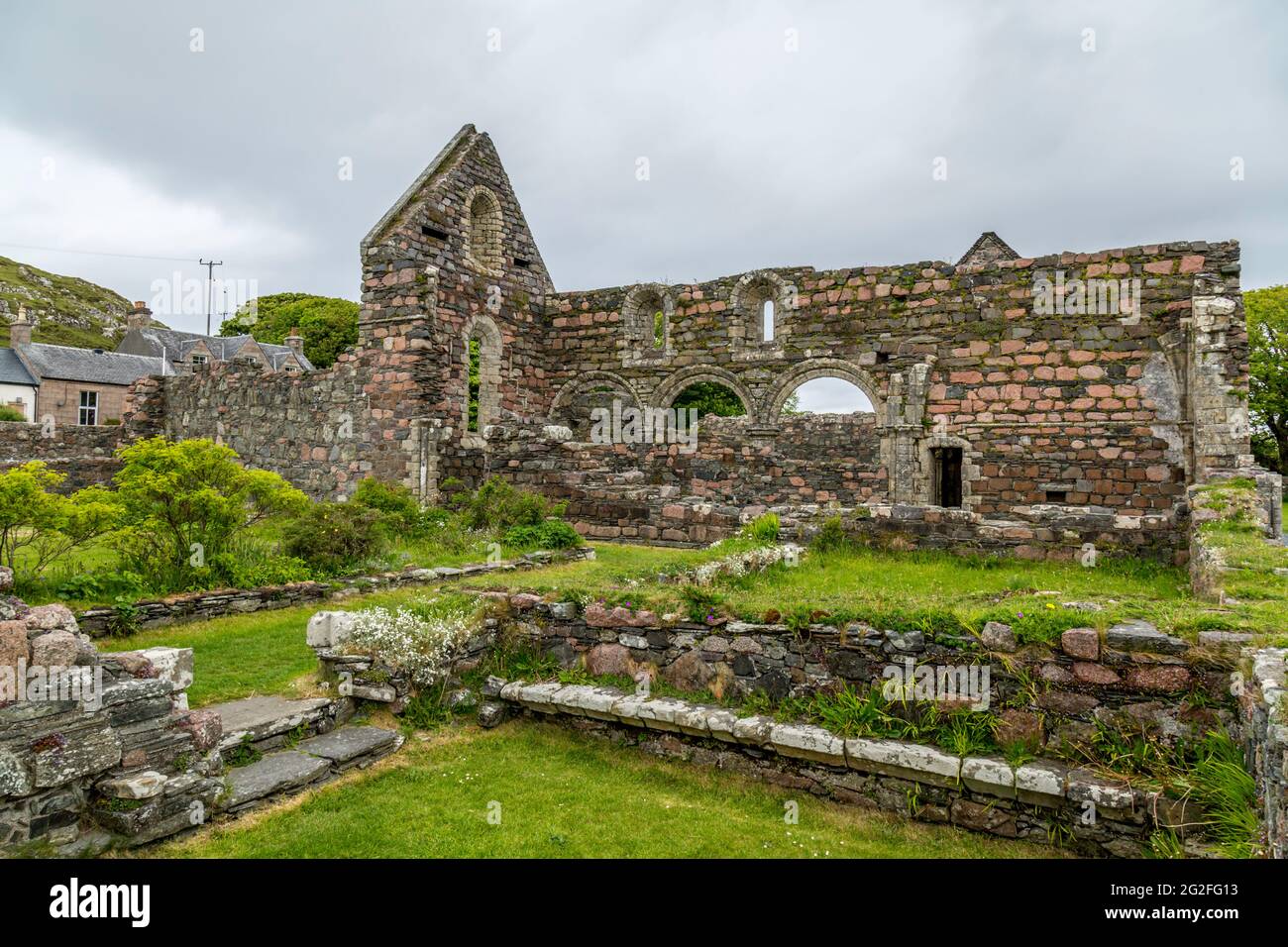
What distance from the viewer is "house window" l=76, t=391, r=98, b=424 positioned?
48.9 meters

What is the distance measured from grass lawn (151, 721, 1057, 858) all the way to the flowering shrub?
841 mm

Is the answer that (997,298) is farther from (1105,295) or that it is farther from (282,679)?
(282,679)

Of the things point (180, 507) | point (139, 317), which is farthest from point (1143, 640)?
point (139, 317)

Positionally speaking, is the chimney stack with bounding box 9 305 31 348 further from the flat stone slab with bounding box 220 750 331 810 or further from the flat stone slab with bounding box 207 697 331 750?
the flat stone slab with bounding box 220 750 331 810

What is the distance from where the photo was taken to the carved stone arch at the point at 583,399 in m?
22.0

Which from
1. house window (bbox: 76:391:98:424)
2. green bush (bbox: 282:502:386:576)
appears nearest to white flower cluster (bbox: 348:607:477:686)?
green bush (bbox: 282:502:386:576)

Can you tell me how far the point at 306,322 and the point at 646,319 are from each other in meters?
47.2

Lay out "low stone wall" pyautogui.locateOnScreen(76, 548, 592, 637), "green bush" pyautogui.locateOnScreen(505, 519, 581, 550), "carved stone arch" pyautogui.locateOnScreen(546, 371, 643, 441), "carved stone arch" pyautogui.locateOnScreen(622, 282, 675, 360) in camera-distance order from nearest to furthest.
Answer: "low stone wall" pyautogui.locateOnScreen(76, 548, 592, 637) < "green bush" pyautogui.locateOnScreen(505, 519, 581, 550) < "carved stone arch" pyautogui.locateOnScreen(622, 282, 675, 360) < "carved stone arch" pyautogui.locateOnScreen(546, 371, 643, 441)

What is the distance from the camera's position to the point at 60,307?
277 feet

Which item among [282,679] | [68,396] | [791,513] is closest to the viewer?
[282,679]

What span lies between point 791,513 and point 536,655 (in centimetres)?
613

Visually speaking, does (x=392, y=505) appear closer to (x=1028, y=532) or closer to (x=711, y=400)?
(x=1028, y=532)

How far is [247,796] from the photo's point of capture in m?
4.89
